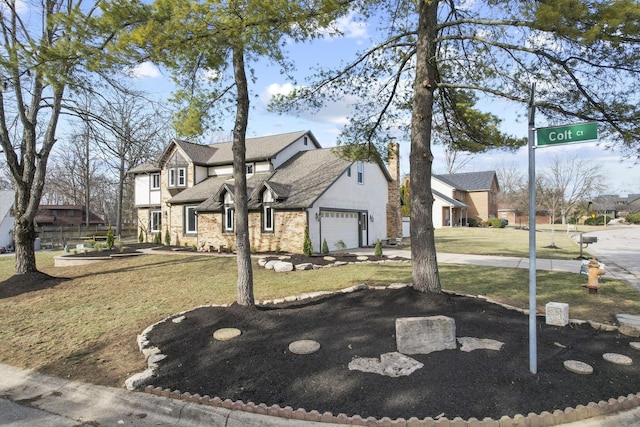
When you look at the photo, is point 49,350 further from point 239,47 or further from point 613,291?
point 613,291

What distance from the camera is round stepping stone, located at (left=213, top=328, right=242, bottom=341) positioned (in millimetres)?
4996

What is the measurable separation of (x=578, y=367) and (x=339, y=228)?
15.7 metres

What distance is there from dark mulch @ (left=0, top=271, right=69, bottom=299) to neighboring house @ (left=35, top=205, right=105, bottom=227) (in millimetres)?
34574

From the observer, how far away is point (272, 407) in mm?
3295

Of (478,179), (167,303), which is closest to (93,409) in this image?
(167,303)

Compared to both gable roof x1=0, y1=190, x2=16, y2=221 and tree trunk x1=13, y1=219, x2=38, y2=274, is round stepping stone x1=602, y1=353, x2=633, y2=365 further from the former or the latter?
gable roof x1=0, y1=190, x2=16, y2=221

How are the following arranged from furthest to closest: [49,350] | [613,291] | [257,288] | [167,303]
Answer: [257,288] < [613,291] < [167,303] < [49,350]

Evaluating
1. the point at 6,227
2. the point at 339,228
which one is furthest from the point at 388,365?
the point at 6,227

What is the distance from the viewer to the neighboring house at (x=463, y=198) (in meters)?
42.5

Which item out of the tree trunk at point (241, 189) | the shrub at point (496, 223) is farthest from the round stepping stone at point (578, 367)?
the shrub at point (496, 223)

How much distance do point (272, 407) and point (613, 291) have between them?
8930 mm

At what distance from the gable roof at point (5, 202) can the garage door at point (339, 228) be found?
23.4 metres

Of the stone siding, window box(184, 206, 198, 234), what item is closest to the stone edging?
the stone siding

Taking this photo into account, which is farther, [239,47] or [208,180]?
[208,180]
